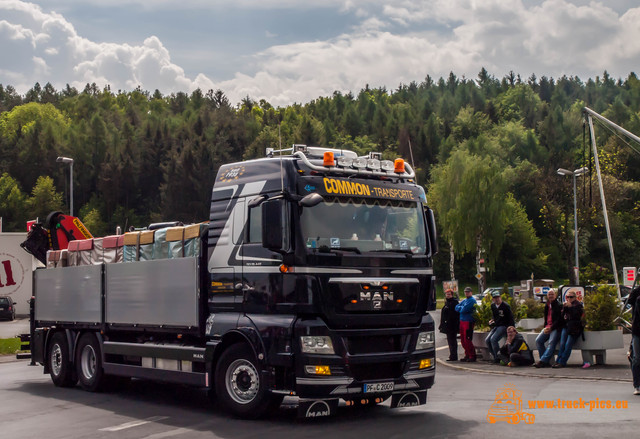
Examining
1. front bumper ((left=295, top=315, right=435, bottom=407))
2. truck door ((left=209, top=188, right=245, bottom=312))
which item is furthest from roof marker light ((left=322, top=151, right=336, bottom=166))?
front bumper ((left=295, top=315, right=435, bottom=407))

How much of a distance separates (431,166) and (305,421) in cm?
9967

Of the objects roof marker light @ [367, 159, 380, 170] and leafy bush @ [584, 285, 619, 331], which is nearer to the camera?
roof marker light @ [367, 159, 380, 170]

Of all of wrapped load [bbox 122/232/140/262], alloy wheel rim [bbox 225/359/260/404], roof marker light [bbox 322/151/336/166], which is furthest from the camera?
wrapped load [bbox 122/232/140/262]

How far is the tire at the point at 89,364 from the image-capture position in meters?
14.6

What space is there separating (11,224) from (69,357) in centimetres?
9380

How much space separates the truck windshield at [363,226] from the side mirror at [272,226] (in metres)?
0.35

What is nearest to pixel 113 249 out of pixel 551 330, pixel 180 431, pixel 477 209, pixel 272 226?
pixel 180 431

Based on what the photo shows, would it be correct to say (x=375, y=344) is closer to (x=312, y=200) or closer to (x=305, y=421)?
(x=305, y=421)

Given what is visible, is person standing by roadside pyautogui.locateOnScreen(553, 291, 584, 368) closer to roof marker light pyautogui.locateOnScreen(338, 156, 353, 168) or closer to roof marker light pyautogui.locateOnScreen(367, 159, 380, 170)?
roof marker light pyautogui.locateOnScreen(367, 159, 380, 170)

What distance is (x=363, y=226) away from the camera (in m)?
10.9

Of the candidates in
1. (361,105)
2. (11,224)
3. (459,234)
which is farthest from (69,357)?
(361,105)

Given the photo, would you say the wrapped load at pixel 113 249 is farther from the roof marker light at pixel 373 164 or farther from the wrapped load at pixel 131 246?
the roof marker light at pixel 373 164

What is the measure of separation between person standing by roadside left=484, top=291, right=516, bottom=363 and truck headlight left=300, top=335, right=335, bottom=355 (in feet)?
28.9

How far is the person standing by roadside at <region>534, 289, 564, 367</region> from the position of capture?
17.0 meters
